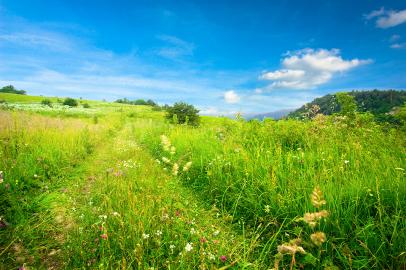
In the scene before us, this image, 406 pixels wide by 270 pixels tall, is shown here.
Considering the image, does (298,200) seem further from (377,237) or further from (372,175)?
(372,175)

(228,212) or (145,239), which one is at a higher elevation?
(145,239)

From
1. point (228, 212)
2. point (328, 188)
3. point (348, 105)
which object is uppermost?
point (348, 105)

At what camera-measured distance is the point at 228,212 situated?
391 cm

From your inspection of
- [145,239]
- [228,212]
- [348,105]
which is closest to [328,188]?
[228,212]

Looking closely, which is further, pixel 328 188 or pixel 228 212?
pixel 228 212

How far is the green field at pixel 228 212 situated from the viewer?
2484 millimetres

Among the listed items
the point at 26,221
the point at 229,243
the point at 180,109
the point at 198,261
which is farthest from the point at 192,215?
the point at 180,109

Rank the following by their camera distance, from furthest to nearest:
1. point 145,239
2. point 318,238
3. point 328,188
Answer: point 328,188, point 145,239, point 318,238

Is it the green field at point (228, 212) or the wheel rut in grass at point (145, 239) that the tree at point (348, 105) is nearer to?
the green field at point (228, 212)

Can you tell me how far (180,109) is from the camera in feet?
118

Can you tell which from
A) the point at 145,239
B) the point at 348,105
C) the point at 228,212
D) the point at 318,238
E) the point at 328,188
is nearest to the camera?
the point at 318,238

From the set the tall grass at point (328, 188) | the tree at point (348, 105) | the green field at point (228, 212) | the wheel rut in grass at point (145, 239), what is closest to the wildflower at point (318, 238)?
the green field at point (228, 212)

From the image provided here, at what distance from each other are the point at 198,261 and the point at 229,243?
0.84 m

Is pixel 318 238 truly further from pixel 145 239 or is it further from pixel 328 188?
pixel 328 188
